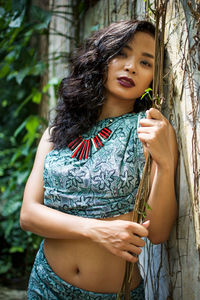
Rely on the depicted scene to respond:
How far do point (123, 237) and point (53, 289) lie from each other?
1.41 ft

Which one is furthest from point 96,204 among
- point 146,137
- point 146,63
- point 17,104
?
point 17,104

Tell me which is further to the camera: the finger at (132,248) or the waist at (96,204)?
the waist at (96,204)

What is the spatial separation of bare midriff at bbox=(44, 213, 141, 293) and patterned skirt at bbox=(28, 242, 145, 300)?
0.02m

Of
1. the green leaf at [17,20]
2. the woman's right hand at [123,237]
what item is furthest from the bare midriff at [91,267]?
the green leaf at [17,20]

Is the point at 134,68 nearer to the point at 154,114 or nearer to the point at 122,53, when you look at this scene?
the point at 122,53

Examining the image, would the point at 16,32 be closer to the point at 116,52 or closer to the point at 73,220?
the point at 116,52

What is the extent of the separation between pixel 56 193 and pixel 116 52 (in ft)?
2.04

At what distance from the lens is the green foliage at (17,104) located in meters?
2.72

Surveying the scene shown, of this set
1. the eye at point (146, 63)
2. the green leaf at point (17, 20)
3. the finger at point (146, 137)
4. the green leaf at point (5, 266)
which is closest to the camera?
the finger at point (146, 137)

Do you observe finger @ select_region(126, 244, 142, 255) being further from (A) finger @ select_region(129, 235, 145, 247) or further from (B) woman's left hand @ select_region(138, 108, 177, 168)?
(B) woman's left hand @ select_region(138, 108, 177, 168)

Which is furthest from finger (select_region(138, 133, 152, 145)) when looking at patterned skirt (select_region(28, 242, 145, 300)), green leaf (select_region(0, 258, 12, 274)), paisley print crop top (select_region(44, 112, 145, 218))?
green leaf (select_region(0, 258, 12, 274))

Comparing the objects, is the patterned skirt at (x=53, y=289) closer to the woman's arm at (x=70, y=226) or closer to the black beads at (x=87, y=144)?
the woman's arm at (x=70, y=226)

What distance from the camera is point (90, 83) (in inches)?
64.0

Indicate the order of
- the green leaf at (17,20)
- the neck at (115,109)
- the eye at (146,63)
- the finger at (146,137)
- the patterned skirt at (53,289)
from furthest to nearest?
the green leaf at (17,20) → the neck at (115,109) → the eye at (146,63) → the patterned skirt at (53,289) → the finger at (146,137)
